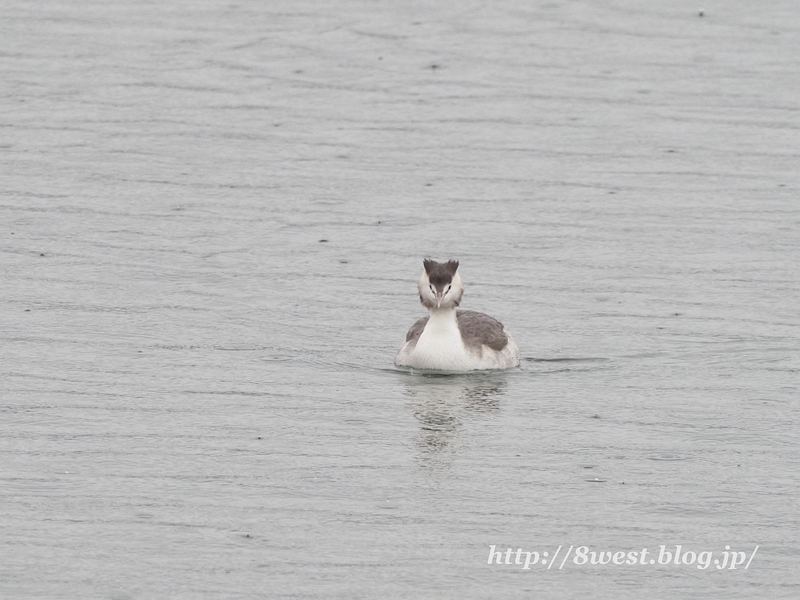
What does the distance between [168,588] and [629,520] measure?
3.38m

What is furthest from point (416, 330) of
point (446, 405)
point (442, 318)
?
point (446, 405)

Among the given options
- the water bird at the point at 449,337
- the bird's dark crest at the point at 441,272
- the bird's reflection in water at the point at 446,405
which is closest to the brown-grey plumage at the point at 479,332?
the water bird at the point at 449,337

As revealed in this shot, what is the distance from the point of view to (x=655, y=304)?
1852 cm

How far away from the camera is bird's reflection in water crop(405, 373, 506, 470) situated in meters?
14.4

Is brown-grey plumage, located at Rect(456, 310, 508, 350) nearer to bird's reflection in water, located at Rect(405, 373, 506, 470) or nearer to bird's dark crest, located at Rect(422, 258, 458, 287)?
bird's reflection in water, located at Rect(405, 373, 506, 470)

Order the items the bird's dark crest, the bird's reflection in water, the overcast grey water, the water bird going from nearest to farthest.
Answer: the overcast grey water → the bird's reflection in water → the water bird → the bird's dark crest

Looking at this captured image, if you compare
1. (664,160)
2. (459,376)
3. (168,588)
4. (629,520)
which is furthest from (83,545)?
(664,160)

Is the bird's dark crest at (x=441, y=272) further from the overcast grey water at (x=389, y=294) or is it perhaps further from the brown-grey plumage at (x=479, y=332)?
the overcast grey water at (x=389, y=294)

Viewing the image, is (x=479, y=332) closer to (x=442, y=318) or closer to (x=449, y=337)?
(x=449, y=337)

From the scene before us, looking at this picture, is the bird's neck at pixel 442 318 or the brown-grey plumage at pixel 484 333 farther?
the bird's neck at pixel 442 318

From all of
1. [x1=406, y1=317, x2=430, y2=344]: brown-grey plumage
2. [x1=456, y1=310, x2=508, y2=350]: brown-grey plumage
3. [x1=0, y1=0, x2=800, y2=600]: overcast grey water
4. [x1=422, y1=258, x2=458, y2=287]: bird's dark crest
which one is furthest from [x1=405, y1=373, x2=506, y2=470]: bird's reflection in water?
[x1=422, y1=258, x2=458, y2=287]: bird's dark crest

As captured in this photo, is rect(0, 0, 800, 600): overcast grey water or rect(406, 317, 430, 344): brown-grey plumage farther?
rect(406, 317, 430, 344): brown-grey plumage

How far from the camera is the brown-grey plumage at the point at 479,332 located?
17.1m

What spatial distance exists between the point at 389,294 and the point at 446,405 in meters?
3.01
